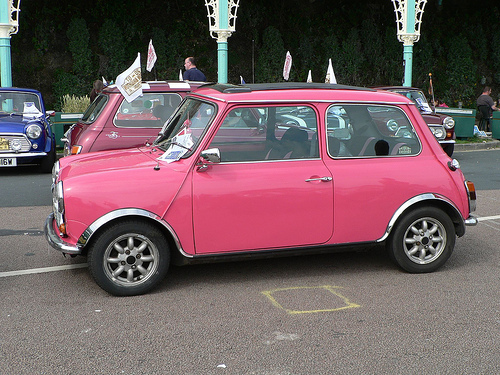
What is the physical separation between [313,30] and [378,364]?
2407cm

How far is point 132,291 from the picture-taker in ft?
16.1

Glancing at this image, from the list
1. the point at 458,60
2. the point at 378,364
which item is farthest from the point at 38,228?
the point at 458,60

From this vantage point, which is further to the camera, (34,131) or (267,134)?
(34,131)

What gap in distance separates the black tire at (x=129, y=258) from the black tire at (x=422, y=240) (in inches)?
80.5

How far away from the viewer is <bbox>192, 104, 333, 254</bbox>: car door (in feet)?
16.2

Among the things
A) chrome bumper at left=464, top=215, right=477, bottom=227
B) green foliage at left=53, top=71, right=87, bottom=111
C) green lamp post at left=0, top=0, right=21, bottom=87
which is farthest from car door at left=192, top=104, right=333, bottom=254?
green foliage at left=53, top=71, right=87, bottom=111

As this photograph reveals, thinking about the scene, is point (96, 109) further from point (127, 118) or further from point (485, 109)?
point (485, 109)

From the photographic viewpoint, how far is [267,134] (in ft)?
17.0

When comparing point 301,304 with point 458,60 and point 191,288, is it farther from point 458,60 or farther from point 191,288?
point 458,60

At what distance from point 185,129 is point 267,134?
2.43 ft

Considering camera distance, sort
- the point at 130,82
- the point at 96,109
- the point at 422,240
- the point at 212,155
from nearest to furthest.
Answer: the point at 212,155
the point at 422,240
the point at 130,82
the point at 96,109

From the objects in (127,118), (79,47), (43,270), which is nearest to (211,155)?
(43,270)

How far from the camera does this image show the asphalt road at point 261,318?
383 cm

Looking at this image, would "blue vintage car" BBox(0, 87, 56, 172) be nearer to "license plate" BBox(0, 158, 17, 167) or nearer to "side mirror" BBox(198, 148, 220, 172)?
A: "license plate" BBox(0, 158, 17, 167)
